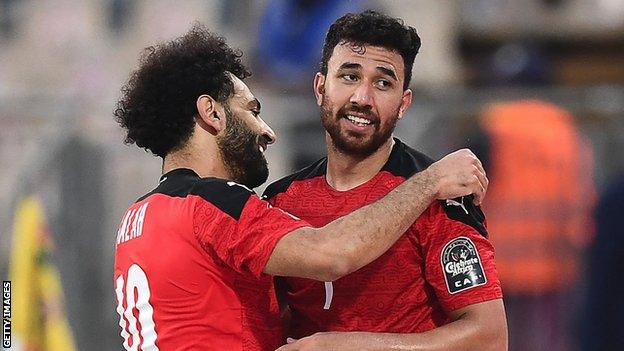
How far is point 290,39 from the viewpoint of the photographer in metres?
8.78

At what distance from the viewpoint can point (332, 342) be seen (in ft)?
13.9

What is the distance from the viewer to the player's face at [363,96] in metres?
4.46

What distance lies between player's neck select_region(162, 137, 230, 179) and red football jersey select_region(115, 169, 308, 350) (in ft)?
0.25

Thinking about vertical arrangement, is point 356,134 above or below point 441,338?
above

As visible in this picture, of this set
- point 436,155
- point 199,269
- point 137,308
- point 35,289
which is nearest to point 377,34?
point 199,269

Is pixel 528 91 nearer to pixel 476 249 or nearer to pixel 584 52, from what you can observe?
pixel 584 52

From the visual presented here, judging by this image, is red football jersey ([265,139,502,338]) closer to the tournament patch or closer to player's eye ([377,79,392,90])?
the tournament patch

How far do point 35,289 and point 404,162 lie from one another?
3.62m

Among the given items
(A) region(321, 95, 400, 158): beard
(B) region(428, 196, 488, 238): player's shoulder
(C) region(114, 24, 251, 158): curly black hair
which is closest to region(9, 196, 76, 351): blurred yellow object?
(C) region(114, 24, 251, 158): curly black hair

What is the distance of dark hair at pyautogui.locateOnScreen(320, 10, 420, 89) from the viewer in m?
4.50

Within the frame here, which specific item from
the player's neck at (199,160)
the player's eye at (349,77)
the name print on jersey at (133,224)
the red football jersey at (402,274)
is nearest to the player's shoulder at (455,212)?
the red football jersey at (402,274)

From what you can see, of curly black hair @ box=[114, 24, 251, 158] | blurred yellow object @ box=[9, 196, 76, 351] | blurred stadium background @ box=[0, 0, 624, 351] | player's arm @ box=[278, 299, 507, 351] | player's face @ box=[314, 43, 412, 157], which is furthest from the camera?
blurred stadium background @ box=[0, 0, 624, 351]

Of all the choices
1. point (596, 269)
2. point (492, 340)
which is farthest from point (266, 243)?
point (596, 269)

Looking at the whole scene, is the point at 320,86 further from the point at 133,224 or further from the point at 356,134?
the point at 133,224
